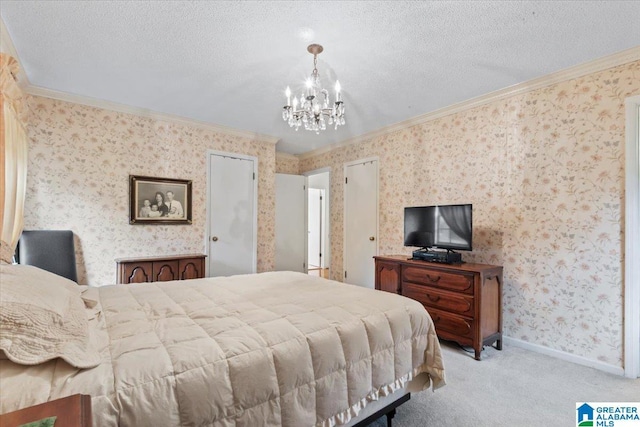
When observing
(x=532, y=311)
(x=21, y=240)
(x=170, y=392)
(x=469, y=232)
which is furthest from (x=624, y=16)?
(x=21, y=240)

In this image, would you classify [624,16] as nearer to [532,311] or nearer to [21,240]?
[532,311]

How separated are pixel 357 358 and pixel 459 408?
39.8 inches

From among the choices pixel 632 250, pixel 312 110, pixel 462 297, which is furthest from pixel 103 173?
pixel 632 250

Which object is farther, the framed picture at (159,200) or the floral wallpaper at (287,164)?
the floral wallpaper at (287,164)

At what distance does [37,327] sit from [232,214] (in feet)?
11.6

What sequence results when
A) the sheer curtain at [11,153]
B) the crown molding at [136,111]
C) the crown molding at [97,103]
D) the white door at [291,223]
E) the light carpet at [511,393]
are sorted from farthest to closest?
the white door at [291,223], the crown molding at [136,111], the crown molding at [97,103], the sheer curtain at [11,153], the light carpet at [511,393]

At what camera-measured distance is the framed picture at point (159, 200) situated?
3657mm

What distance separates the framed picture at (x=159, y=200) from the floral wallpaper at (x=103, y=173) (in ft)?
0.26

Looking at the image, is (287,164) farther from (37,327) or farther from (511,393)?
(37,327)

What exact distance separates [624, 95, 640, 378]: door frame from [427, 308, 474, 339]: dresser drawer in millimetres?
1105

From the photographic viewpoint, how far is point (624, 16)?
6.44 feet

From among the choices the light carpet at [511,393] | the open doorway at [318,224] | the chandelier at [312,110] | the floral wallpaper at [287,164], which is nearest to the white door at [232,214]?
the floral wallpaper at [287,164]

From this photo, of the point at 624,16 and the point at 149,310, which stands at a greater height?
the point at 624,16

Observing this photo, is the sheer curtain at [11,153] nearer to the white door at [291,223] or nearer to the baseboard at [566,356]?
the white door at [291,223]
